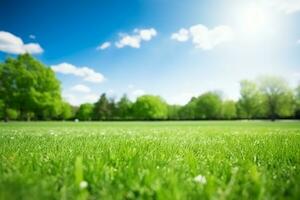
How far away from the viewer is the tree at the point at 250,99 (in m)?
87.9

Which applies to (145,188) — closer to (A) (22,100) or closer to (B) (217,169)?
(B) (217,169)

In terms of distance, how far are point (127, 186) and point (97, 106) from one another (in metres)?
110

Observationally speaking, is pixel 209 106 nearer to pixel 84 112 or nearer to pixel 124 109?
pixel 124 109

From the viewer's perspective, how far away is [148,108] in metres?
114

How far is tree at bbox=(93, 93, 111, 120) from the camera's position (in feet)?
361

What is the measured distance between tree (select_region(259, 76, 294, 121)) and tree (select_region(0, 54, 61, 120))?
210ft

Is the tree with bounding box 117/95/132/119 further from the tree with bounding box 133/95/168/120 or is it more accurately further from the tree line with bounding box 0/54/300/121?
the tree with bounding box 133/95/168/120

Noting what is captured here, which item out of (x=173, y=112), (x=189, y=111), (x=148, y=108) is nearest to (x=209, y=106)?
(x=189, y=111)

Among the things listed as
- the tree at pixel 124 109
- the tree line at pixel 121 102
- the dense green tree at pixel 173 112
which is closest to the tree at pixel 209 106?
the tree line at pixel 121 102

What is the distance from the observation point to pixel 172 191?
2.07 metres

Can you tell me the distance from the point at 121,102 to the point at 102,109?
974 cm

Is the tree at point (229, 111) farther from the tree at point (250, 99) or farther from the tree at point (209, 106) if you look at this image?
the tree at point (250, 99)

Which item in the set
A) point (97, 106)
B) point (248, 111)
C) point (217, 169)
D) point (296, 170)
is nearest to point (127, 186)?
point (217, 169)

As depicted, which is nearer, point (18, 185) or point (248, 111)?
point (18, 185)
